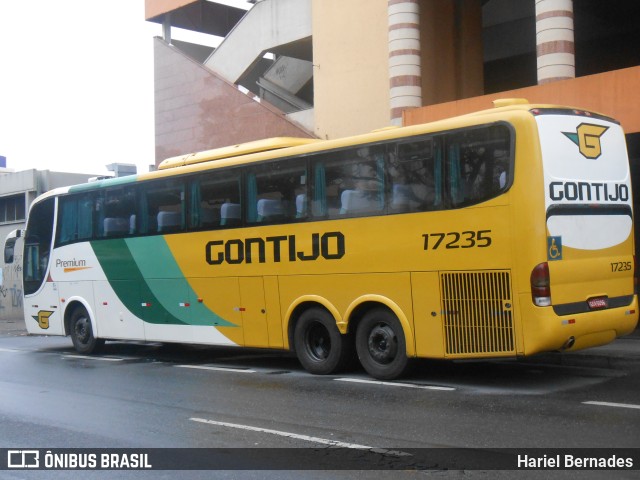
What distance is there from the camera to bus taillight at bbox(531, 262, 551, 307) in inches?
387

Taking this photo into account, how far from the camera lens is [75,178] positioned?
3378cm

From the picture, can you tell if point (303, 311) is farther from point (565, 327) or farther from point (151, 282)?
point (565, 327)

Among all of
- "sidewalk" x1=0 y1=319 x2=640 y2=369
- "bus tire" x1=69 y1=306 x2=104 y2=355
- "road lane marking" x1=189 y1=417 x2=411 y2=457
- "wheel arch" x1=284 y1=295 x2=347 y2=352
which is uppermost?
"wheel arch" x1=284 y1=295 x2=347 y2=352

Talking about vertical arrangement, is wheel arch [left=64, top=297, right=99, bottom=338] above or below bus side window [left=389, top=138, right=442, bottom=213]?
below

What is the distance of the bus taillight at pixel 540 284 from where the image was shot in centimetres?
982

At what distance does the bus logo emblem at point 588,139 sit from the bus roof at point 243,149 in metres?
4.13

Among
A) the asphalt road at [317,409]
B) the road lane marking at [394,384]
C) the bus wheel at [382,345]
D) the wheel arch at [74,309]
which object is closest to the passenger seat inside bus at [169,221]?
the asphalt road at [317,409]

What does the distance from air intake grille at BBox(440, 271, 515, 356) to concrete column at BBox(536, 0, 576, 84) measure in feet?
25.9

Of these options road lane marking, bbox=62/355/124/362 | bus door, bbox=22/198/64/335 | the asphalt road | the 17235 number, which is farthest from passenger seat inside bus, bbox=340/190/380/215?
bus door, bbox=22/198/64/335

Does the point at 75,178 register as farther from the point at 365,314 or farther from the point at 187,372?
the point at 365,314

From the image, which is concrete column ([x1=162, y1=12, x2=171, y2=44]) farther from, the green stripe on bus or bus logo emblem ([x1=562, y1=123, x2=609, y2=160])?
bus logo emblem ([x1=562, y1=123, x2=609, y2=160])

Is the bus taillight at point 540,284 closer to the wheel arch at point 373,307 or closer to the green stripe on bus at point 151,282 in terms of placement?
the wheel arch at point 373,307

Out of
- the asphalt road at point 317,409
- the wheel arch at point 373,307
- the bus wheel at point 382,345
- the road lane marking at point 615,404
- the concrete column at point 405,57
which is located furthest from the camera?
the concrete column at point 405,57

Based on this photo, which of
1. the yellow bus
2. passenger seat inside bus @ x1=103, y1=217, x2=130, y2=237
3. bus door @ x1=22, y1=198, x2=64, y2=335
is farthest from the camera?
bus door @ x1=22, y1=198, x2=64, y2=335
